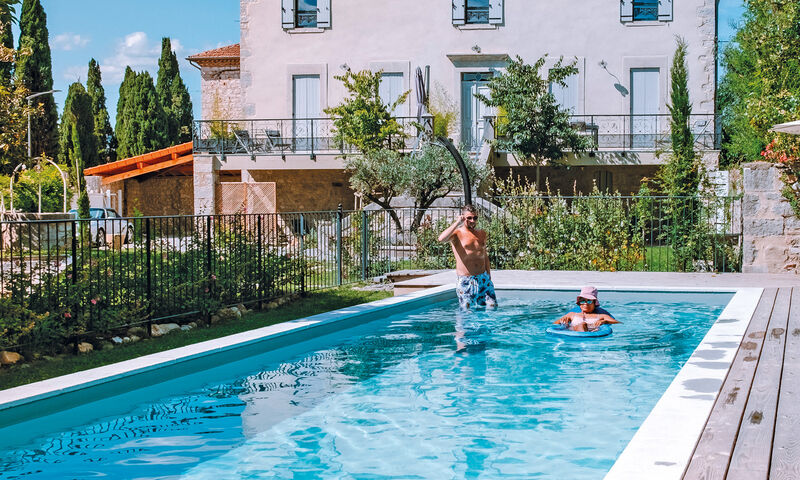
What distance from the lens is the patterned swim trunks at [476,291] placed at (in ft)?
36.6

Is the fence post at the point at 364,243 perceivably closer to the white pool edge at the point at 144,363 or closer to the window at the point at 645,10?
the white pool edge at the point at 144,363

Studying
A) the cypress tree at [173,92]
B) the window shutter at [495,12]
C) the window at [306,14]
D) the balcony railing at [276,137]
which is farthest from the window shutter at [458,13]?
the cypress tree at [173,92]

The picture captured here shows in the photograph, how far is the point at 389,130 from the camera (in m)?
22.9

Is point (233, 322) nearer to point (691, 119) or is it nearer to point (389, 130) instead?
point (389, 130)

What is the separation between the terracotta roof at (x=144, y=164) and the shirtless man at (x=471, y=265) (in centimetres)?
1939

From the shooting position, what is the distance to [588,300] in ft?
31.2

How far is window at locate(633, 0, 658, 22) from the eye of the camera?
25.1 metres

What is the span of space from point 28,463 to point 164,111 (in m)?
36.9

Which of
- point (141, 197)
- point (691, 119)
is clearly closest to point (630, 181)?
point (691, 119)

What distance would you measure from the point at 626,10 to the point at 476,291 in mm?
16973

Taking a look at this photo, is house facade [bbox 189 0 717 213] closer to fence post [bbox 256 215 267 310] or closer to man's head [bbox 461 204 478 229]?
man's head [bbox 461 204 478 229]

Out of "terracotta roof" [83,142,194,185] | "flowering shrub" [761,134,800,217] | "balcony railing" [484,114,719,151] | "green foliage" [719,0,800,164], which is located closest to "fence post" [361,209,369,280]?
"flowering shrub" [761,134,800,217]

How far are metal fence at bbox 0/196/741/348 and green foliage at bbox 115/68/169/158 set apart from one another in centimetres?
2362

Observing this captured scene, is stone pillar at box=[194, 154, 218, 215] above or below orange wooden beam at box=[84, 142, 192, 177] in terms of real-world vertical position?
below
